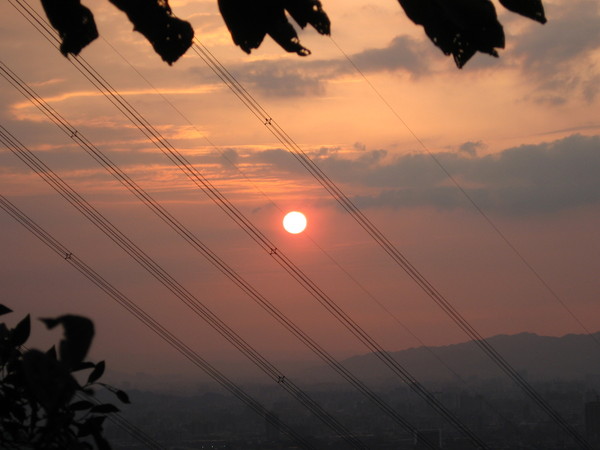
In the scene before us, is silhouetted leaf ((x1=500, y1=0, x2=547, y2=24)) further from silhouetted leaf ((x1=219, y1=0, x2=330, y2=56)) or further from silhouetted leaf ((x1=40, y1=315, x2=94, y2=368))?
silhouetted leaf ((x1=40, y1=315, x2=94, y2=368))

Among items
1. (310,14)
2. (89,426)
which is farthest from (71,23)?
(89,426)

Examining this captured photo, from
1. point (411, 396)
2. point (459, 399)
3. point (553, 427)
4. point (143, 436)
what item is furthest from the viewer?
point (411, 396)

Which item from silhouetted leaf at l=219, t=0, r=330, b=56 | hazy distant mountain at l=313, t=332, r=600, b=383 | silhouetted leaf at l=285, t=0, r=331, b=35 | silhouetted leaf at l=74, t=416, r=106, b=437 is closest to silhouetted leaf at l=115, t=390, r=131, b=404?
silhouetted leaf at l=74, t=416, r=106, b=437

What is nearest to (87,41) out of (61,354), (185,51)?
(185,51)

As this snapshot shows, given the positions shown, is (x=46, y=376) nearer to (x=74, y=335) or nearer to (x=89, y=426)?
(x=74, y=335)

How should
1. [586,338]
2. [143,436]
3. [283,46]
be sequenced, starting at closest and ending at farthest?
[283,46] → [143,436] → [586,338]

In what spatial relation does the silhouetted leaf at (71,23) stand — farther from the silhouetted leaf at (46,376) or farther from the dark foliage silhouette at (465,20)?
the silhouetted leaf at (46,376)

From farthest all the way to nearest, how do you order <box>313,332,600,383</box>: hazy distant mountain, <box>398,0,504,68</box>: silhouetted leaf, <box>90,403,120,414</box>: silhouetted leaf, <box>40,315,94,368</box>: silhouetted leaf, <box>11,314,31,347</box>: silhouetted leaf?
<box>313,332,600,383</box>: hazy distant mountain
<box>90,403,120,414</box>: silhouetted leaf
<box>11,314,31,347</box>: silhouetted leaf
<box>398,0,504,68</box>: silhouetted leaf
<box>40,315,94,368</box>: silhouetted leaf

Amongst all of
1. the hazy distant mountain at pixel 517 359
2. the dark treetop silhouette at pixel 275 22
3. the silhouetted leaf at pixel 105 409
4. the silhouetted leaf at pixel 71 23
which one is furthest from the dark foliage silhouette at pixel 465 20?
the hazy distant mountain at pixel 517 359

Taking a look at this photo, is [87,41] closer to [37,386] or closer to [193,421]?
[37,386]
